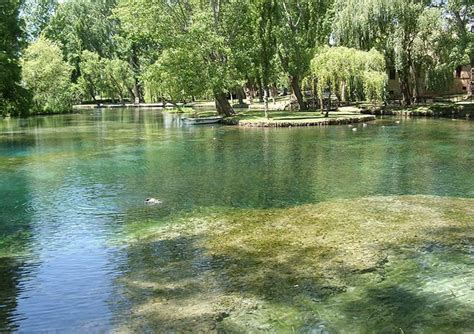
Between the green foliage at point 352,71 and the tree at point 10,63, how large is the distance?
21.5 meters

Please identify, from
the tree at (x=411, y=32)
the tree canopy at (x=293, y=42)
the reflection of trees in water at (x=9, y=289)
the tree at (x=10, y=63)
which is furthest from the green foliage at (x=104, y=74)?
the reflection of trees in water at (x=9, y=289)

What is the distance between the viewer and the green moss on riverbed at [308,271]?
667 cm

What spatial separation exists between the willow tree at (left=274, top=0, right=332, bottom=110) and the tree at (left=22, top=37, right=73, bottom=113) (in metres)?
29.6

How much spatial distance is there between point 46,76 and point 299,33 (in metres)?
31.3

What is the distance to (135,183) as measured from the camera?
1722cm

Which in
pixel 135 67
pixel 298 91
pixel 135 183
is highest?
pixel 135 67

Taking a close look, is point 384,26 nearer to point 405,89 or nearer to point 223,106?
point 405,89

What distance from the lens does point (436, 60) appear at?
40031mm

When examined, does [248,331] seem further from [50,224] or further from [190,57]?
[190,57]

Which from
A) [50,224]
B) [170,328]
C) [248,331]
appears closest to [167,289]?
[170,328]

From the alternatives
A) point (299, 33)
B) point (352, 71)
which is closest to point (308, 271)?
point (352, 71)

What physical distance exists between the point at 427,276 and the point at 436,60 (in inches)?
1418

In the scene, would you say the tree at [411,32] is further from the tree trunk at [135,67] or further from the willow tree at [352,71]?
the tree trunk at [135,67]

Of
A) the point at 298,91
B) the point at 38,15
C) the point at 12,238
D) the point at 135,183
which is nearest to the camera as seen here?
the point at 12,238
